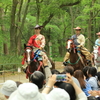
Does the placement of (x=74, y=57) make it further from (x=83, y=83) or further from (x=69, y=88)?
(x=69, y=88)

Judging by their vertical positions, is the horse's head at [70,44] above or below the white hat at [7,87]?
above

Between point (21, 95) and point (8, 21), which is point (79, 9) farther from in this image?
point (21, 95)

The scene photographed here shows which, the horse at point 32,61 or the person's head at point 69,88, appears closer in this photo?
the person's head at point 69,88

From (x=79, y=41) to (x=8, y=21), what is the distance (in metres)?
9.27

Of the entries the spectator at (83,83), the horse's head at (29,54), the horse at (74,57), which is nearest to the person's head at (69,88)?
the spectator at (83,83)

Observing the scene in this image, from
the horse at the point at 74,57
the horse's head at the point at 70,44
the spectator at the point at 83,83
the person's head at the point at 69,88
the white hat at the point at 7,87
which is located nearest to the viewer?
the person's head at the point at 69,88

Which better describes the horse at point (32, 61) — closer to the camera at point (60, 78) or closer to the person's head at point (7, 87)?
the person's head at point (7, 87)

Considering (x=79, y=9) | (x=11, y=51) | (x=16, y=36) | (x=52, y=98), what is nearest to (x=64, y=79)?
(x=52, y=98)

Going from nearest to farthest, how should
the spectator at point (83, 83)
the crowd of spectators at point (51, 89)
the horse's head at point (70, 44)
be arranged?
the crowd of spectators at point (51, 89) → the spectator at point (83, 83) → the horse's head at point (70, 44)

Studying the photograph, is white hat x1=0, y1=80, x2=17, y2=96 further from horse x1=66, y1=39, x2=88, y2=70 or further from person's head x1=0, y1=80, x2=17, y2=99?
horse x1=66, y1=39, x2=88, y2=70

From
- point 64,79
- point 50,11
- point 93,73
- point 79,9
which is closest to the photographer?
point 64,79

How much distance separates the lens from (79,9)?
33750 mm

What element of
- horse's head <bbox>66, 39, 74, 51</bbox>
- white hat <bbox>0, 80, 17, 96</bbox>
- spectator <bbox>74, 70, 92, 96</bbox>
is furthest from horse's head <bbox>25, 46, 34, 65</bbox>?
white hat <bbox>0, 80, 17, 96</bbox>

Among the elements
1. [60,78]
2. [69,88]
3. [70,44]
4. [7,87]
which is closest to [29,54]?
[70,44]
